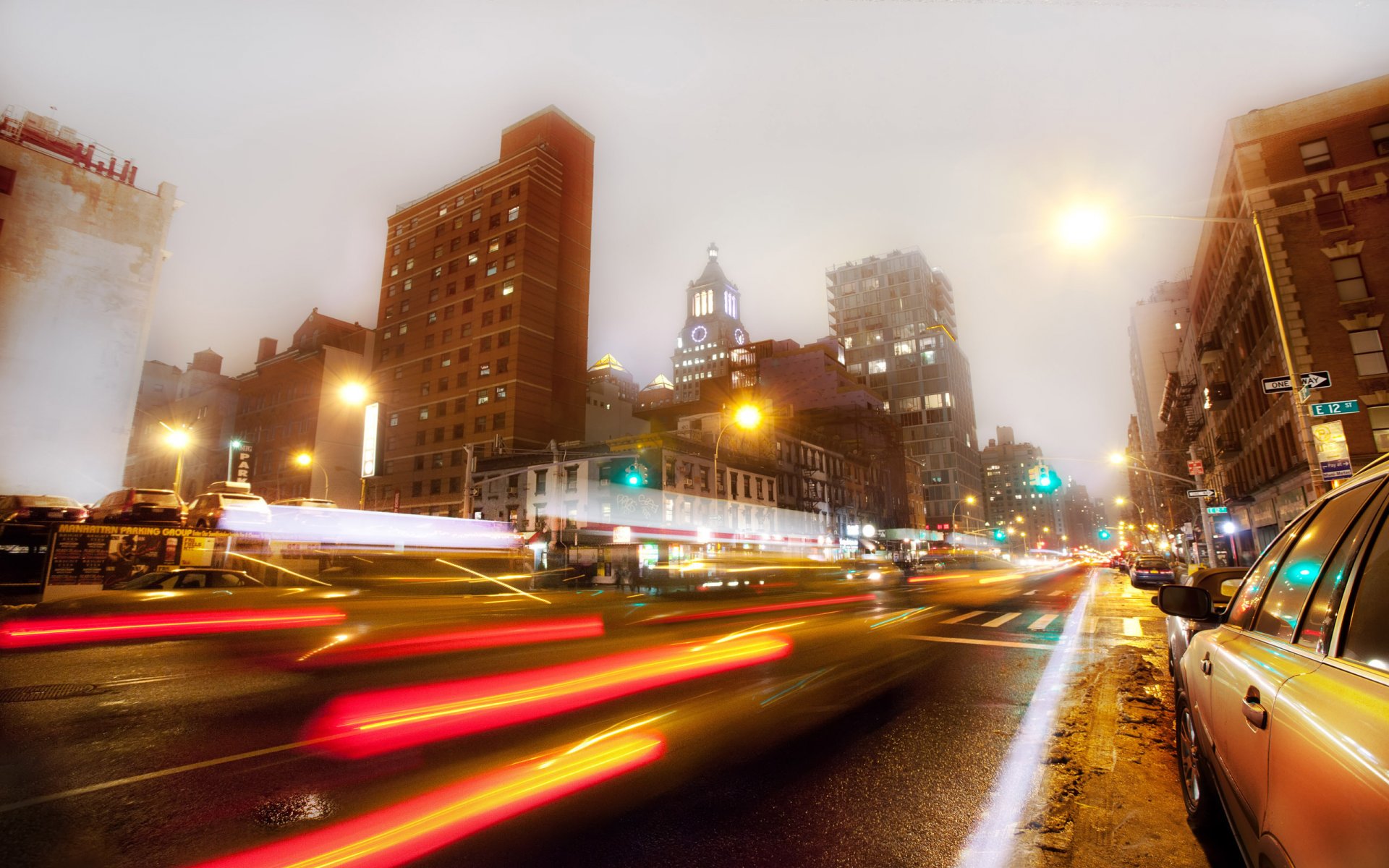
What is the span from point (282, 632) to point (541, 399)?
1982 inches

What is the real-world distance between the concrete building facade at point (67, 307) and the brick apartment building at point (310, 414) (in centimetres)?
2548

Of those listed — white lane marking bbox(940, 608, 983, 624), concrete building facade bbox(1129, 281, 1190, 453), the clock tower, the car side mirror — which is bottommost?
white lane marking bbox(940, 608, 983, 624)

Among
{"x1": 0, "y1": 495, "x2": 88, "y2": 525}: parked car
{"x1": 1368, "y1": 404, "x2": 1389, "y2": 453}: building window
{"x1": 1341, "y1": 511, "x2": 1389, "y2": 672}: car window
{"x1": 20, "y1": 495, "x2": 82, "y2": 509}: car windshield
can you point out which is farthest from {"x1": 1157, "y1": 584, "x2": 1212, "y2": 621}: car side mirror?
{"x1": 1368, "y1": 404, "x2": 1389, "y2": 453}: building window

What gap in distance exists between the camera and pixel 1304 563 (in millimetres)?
2639

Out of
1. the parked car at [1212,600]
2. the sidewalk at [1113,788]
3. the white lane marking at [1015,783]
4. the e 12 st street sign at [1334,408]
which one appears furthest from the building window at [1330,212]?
the parked car at [1212,600]

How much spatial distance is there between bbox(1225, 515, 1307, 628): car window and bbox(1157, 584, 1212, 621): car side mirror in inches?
4.5

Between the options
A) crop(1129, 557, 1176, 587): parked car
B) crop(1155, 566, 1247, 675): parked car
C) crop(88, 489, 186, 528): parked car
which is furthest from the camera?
crop(1129, 557, 1176, 587): parked car

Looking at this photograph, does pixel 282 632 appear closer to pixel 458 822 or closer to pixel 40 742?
pixel 40 742

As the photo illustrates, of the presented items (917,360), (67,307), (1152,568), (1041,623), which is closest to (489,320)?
(67,307)

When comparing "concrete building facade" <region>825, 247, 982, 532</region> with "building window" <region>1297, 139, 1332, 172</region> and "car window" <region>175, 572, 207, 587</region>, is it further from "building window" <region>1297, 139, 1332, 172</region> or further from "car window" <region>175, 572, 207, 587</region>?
"car window" <region>175, 572, 207, 587</region>

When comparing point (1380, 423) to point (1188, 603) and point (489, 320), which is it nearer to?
point (1188, 603)

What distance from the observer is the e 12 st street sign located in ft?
39.5

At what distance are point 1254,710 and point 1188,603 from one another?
166cm

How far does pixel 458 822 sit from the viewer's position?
12.1ft
